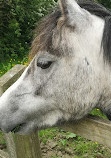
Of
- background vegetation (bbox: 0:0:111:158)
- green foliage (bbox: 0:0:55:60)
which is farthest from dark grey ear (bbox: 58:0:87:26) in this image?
green foliage (bbox: 0:0:55:60)

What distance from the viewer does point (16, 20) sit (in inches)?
260

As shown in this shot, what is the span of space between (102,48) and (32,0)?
5.24 m

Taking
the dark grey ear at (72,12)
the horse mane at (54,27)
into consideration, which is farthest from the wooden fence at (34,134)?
the dark grey ear at (72,12)

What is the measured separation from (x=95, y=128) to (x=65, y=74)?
42 centimetres

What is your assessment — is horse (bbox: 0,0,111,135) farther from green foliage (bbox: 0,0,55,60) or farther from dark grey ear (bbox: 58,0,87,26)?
green foliage (bbox: 0,0,55,60)

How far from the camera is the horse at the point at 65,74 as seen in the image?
4.54 feet

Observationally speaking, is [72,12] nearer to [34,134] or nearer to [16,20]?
[34,134]

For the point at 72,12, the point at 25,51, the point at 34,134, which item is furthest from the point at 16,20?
the point at 72,12

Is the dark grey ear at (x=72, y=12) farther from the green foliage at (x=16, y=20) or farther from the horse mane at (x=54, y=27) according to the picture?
the green foliage at (x=16, y=20)

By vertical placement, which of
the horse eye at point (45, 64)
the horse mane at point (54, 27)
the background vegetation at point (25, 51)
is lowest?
the background vegetation at point (25, 51)

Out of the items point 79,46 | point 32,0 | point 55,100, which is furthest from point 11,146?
point 32,0

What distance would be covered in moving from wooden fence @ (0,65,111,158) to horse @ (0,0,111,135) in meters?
0.09

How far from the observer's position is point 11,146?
6.77ft

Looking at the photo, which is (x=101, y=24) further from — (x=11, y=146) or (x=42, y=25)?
(x=11, y=146)
